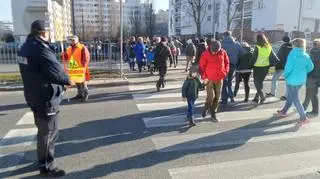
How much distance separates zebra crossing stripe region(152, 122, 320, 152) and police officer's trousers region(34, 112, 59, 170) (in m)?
1.86

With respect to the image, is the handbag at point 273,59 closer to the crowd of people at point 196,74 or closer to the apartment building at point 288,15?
the crowd of people at point 196,74

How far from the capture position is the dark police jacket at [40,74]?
15.2ft

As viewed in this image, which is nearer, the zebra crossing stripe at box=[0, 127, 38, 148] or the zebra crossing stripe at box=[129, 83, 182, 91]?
the zebra crossing stripe at box=[0, 127, 38, 148]

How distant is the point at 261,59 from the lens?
384 inches

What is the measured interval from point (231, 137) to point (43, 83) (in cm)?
371

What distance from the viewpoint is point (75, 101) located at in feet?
33.7

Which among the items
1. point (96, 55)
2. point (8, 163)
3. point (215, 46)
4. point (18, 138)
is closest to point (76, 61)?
point (18, 138)

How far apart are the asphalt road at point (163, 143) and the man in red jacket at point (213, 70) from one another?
20.4 inches

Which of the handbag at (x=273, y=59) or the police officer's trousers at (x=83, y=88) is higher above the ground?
the handbag at (x=273, y=59)

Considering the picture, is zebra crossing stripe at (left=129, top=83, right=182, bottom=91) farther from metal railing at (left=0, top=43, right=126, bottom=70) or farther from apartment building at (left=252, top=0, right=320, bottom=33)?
apartment building at (left=252, top=0, right=320, bottom=33)

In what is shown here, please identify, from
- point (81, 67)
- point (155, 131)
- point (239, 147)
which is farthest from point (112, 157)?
point (81, 67)

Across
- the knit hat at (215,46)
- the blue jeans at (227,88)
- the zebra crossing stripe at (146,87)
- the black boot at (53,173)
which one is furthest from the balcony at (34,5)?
the black boot at (53,173)

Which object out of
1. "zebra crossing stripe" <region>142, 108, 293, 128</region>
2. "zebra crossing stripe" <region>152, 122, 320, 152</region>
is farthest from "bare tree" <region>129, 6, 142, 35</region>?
"zebra crossing stripe" <region>152, 122, 320, 152</region>

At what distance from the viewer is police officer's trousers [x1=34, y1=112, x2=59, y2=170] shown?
4.92 meters
